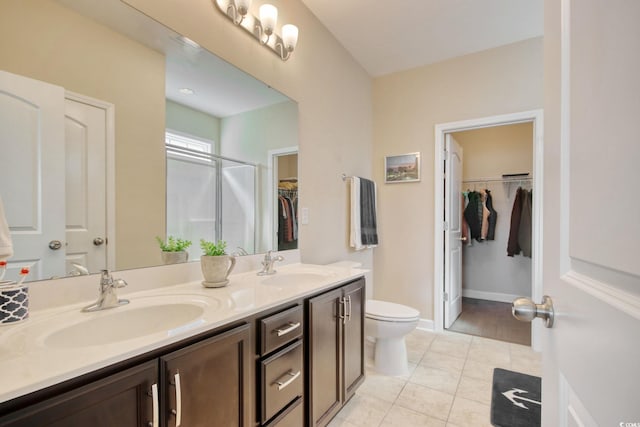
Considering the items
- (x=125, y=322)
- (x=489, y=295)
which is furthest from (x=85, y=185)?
(x=489, y=295)

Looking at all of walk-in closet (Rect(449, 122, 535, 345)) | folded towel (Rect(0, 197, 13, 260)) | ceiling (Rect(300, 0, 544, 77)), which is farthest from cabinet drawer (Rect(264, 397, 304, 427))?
walk-in closet (Rect(449, 122, 535, 345))

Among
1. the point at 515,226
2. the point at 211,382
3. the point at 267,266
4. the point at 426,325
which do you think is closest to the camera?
the point at 211,382

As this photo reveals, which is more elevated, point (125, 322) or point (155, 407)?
point (125, 322)

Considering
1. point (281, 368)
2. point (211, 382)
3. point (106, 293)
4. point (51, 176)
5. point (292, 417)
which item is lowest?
point (292, 417)

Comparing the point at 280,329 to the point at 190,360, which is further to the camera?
the point at 280,329

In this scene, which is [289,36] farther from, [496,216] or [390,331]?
[496,216]

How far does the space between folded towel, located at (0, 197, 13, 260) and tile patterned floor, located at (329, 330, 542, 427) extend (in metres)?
1.63

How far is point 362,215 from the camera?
2832mm

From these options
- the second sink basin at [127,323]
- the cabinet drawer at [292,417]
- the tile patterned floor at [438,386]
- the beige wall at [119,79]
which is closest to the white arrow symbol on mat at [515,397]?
the tile patterned floor at [438,386]

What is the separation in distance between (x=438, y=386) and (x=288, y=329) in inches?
55.4

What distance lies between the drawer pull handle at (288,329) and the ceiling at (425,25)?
6.68 feet

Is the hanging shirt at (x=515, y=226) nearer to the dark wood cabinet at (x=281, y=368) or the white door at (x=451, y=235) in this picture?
the white door at (x=451, y=235)

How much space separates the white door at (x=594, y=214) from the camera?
31 cm

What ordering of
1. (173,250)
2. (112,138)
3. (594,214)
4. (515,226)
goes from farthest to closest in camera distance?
(515,226)
(173,250)
(112,138)
(594,214)
